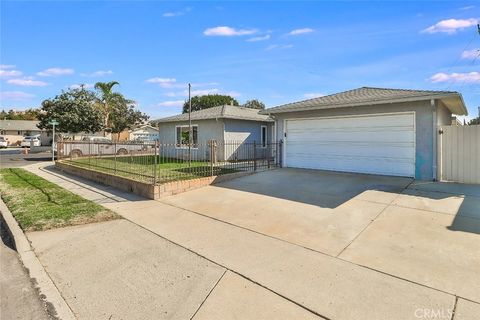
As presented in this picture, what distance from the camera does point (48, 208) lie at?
22.6 ft

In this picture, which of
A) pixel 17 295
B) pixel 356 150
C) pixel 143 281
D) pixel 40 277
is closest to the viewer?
pixel 17 295

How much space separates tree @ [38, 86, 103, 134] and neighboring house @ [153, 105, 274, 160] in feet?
33.6

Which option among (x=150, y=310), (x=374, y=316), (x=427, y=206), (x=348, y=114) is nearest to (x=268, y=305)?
(x=374, y=316)

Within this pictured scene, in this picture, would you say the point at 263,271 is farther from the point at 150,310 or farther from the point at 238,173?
the point at 238,173

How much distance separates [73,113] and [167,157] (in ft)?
41.8

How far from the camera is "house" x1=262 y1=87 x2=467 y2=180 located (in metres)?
9.30

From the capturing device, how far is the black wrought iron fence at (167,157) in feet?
31.9

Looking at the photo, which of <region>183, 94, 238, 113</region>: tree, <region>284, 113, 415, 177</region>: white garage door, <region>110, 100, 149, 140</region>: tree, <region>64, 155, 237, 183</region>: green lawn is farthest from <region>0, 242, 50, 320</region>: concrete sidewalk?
<region>183, 94, 238, 113</region>: tree

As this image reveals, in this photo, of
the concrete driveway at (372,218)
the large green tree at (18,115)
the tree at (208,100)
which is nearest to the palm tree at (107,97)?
the tree at (208,100)

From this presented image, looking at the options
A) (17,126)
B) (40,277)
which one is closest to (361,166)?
(40,277)

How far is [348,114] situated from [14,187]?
11.8m

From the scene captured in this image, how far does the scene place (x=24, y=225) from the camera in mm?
5762

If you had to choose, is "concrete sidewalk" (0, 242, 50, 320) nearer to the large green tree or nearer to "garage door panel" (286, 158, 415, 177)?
"garage door panel" (286, 158, 415, 177)

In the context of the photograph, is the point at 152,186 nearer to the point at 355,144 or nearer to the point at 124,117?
the point at 355,144
